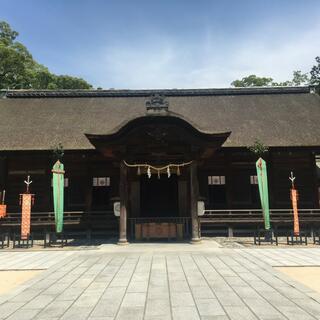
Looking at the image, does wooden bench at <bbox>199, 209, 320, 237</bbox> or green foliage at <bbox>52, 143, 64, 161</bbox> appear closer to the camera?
green foliage at <bbox>52, 143, 64, 161</bbox>

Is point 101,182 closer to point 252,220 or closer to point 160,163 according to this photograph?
point 160,163

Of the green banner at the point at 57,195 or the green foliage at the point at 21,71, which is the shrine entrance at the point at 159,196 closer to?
the green banner at the point at 57,195

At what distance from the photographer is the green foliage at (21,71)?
1362 inches

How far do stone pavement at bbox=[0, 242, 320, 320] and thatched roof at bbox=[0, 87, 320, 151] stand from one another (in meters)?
6.57

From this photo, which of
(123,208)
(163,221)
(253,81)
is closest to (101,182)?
(123,208)

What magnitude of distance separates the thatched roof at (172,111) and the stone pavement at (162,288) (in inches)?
259

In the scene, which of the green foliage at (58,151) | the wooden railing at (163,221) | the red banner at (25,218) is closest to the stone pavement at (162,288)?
the red banner at (25,218)

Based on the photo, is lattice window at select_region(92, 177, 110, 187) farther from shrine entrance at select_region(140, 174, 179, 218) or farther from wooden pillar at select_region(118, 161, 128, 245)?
wooden pillar at select_region(118, 161, 128, 245)

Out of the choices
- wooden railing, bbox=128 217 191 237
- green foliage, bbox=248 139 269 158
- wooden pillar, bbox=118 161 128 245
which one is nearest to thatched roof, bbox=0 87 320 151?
green foliage, bbox=248 139 269 158

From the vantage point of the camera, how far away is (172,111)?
16.3 meters

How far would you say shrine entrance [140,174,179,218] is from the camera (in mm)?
16875

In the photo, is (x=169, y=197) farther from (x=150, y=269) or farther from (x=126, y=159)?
(x=150, y=269)

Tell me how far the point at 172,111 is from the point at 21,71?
27.5m

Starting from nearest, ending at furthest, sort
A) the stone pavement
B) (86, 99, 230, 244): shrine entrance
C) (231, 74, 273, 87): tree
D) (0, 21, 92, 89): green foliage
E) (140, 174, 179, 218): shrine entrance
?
the stone pavement, (86, 99, 230, 244): shrine entrance, (140, 174, 179, 218): shrine entrance, (0, 21, 92, 89): green foliage, (231, 74, 273, 87): tree
